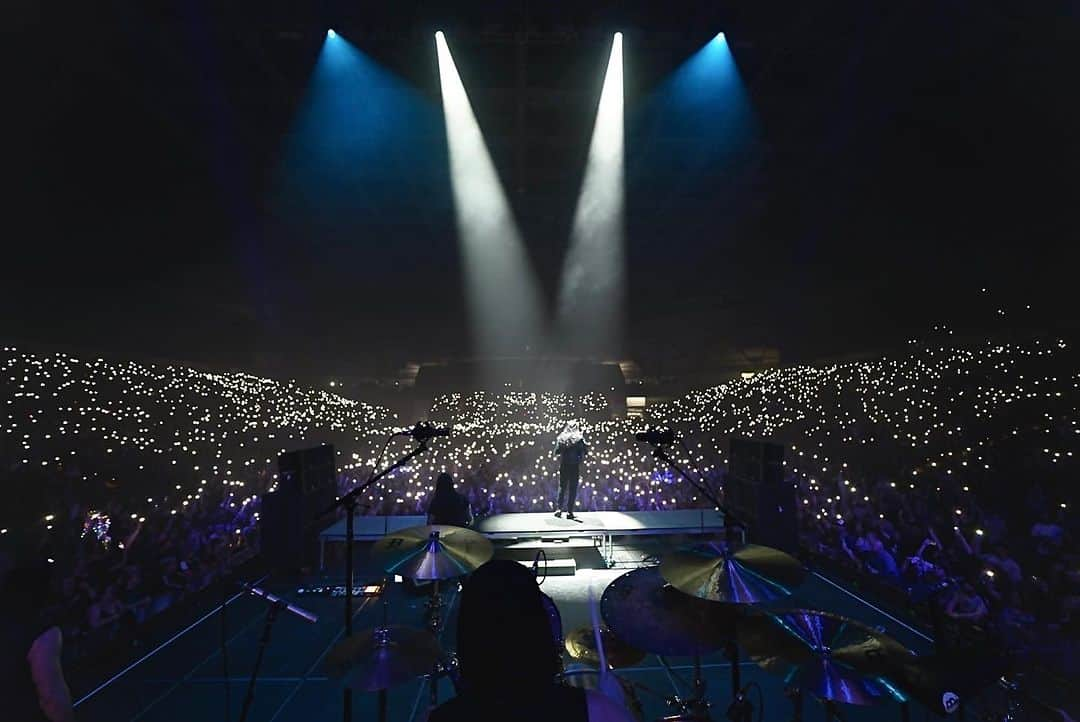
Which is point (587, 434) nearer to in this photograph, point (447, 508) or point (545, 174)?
point (545, 174)

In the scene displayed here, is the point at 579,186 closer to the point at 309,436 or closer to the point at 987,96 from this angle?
the point at 987,96

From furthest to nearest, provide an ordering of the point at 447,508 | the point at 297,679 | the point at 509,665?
1. the point at 447,508
2. the point at 297,679
3. the point at 509,665

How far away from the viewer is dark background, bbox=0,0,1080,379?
5.70 metres

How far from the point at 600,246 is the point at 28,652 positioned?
37.7 ft

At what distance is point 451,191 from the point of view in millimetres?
9727

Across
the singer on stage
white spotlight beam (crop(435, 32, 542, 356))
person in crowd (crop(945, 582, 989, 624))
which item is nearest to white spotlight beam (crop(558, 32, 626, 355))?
white spotlight beam (crop(435, 32, 542, 356))

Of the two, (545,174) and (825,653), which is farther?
(545,174)

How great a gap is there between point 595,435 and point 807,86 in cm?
1227

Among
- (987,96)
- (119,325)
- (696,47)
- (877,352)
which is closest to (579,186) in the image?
(696,47)

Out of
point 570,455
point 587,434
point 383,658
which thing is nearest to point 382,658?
point 383,658

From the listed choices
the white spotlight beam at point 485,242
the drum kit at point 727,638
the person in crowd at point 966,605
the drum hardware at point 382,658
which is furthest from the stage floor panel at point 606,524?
the white spotlight beam at point 485,242

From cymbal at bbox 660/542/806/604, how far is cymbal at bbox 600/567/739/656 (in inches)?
6.8

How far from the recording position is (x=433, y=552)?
11.7ft

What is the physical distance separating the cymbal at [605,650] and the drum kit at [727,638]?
13mm
